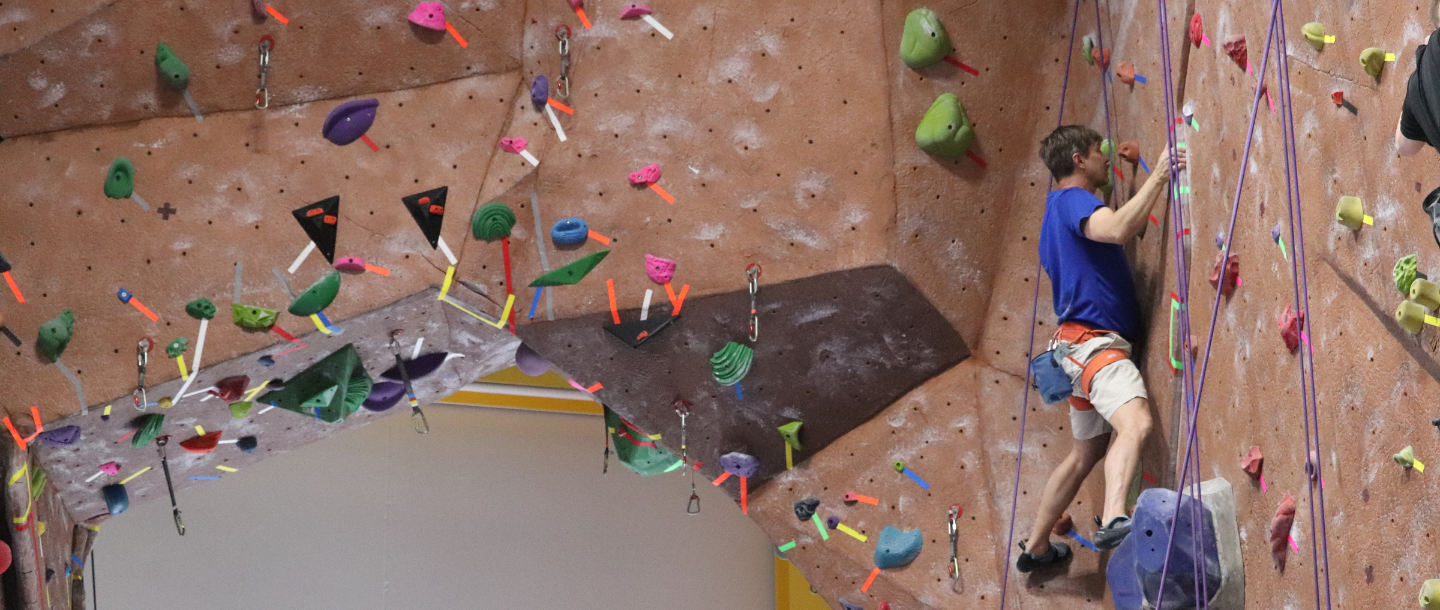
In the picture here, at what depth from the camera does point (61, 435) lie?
13.7 feet

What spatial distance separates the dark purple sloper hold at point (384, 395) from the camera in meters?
4.56

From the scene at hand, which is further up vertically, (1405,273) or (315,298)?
(1405,273)

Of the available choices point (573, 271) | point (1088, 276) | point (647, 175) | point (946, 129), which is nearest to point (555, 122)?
point (647, 175)

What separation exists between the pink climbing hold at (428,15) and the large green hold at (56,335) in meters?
1.30

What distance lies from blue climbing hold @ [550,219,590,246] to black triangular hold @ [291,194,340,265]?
0.64 metres

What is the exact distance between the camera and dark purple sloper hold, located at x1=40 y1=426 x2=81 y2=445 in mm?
→ 4160

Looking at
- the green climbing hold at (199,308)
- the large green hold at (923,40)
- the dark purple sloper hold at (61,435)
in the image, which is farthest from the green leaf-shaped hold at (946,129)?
the dark purple sloper hold at (61,435)

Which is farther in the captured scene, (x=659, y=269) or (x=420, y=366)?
(x=420, y=366)

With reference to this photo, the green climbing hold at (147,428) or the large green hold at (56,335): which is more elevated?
the large green hold at (56,335)

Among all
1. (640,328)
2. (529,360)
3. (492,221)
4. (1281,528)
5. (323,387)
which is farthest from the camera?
(529,360)

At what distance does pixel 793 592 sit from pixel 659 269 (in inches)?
125

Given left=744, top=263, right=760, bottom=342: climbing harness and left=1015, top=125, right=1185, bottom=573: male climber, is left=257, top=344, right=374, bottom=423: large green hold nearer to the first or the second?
left=744, top=263, right=760, bottom=342: climbing harness

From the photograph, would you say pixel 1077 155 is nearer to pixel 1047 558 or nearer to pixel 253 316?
pixel 1047 558

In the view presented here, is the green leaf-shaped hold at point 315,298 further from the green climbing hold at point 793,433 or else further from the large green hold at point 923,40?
the large green hold at point 923,40
